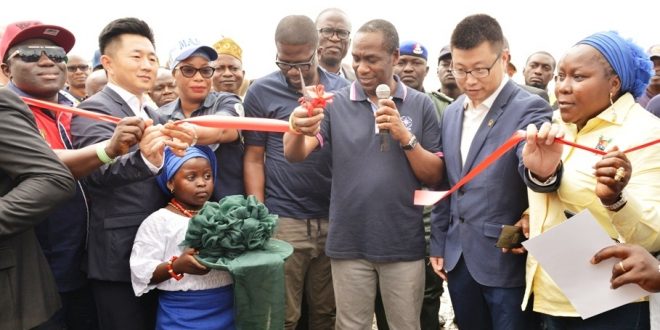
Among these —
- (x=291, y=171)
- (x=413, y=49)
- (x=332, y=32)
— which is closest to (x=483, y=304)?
(x=291, y=171)

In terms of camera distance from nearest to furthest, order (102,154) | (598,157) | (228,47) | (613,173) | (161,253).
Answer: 1. (613,173)
2. (598,157)
3. (102,154)
4. (161,253)
5. (228,47)

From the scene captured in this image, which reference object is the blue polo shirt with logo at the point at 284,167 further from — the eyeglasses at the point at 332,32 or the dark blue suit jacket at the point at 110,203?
the eyeglasses at the point at 332,32

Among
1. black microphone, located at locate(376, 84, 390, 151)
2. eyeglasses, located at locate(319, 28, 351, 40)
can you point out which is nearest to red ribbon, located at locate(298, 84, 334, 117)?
black microphone, located at locate(376, 84, 390, 151)

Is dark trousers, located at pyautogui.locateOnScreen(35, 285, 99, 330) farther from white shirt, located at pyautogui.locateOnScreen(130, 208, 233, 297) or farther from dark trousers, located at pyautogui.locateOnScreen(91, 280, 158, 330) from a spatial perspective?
white shirt, located at pyautogui.locateOnScreen(130, 208, 233, 297)

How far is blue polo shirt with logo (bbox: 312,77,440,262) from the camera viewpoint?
3.65 meters

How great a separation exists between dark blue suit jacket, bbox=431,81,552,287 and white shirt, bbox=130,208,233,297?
1.48 m

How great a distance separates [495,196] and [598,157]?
674 millimetres

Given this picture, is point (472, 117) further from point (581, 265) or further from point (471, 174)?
point (581, 265)

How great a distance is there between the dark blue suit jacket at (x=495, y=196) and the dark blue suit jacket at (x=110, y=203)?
6.12ft

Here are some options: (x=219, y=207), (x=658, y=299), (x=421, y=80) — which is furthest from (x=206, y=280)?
(x=421, y=80)

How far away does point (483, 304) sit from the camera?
3.38 metres

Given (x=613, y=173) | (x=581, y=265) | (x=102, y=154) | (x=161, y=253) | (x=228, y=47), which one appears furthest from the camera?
(x=228, y=47)

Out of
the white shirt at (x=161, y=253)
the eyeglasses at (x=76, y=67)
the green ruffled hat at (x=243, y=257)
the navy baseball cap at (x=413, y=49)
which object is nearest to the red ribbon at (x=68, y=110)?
the white shirt at (x=161, y=253)

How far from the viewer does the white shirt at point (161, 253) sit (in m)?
3.20
